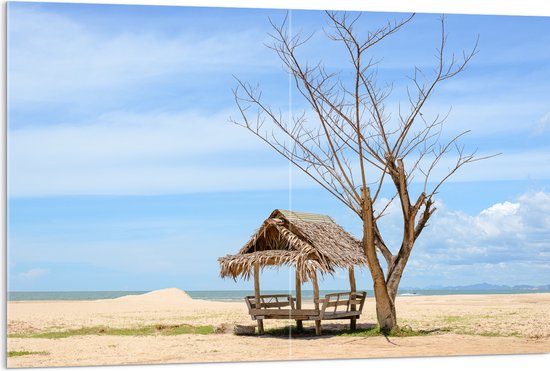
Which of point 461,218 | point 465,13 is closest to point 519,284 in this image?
point 461,218

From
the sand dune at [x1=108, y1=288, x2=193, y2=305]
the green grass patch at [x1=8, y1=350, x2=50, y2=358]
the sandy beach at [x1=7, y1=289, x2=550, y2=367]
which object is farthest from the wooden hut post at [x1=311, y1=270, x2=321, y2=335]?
the green grass patch at [x1=8, y1=350, x2=50, y2=358]

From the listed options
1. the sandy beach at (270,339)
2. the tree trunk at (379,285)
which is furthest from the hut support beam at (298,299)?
the tree trunk at (379,285)

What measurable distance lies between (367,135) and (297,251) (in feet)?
6.25

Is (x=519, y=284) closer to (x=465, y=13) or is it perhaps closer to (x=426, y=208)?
(x=426, y=208)

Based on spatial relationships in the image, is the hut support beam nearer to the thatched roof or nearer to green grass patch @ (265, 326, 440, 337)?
green grass patch @ (265, 326, 440, 337)

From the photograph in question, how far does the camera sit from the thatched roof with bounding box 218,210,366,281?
1111 centimetres

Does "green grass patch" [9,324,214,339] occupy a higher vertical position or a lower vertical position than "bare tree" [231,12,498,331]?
lower

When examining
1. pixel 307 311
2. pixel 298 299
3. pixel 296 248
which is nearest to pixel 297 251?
pixel 296 248

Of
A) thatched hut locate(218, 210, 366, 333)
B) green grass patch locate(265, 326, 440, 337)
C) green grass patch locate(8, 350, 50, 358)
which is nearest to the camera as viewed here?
green grass patch locate(8, 350, 50, 358)

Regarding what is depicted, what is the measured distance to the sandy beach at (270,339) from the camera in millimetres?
8594

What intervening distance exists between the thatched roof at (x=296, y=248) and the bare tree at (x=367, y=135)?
0.72m

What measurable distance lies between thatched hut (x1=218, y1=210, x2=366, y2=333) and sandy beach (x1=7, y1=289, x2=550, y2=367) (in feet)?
2.69

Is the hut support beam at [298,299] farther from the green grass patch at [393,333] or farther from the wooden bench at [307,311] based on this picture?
the green grass patch at [393,333]

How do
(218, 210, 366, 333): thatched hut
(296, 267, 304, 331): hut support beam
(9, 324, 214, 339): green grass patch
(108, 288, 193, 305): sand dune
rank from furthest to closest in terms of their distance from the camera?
(108, 288, 193, 305): sand dune, (296, 267, 304, 331): hut support beam, (218, 210, 366, 333): thatched hut, (9, 324, 214, 339): green grass patch
